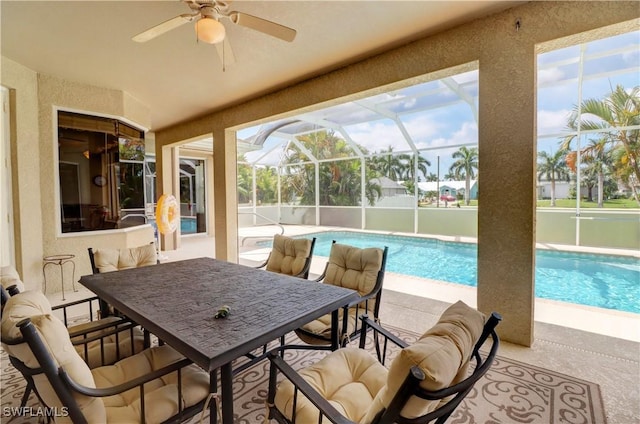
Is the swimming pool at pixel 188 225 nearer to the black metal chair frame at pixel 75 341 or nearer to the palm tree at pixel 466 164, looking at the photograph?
the black metal chair frame at pixel 75 341

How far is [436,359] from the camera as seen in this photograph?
873mm

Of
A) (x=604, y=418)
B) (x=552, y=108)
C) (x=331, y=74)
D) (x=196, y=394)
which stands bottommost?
(x=604, y=418)

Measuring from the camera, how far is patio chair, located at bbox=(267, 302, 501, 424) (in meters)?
0.86

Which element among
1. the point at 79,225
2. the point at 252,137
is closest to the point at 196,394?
the point at 79,225

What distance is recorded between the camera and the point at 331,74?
12.4 feet

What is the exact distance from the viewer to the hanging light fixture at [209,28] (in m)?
1.87

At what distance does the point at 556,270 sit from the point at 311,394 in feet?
23.5

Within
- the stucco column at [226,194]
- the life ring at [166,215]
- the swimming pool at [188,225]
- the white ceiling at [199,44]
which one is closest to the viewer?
the white ceiling at [199,44]

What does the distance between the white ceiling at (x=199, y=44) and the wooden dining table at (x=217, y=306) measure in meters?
2.25

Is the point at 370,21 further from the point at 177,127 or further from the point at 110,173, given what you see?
the point at 177,127

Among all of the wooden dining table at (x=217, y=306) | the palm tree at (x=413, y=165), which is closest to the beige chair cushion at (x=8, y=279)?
the wooden dining table at (x=217, y=306)

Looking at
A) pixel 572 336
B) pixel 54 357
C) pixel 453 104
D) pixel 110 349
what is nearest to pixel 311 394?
pixel 54 357

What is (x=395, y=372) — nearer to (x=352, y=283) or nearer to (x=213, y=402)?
(x=213, y=402)

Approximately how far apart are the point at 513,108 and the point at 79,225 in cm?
571
